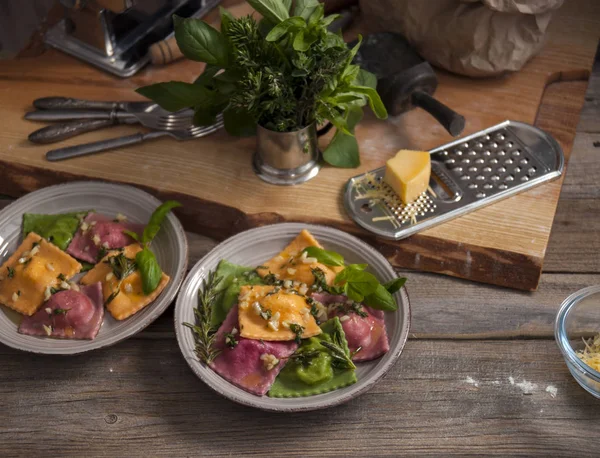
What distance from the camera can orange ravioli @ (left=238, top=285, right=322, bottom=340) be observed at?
157 cm

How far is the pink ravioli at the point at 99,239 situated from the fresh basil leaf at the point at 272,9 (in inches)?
24.3

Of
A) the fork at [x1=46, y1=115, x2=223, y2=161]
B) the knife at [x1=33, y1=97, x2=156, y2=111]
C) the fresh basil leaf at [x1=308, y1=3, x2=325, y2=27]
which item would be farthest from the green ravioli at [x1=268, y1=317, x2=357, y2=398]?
the knife at [x1=33, y1=97, x2=156, y2=111]

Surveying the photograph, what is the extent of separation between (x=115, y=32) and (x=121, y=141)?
1.59 ft

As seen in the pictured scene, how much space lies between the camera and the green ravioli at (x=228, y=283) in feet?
5.55

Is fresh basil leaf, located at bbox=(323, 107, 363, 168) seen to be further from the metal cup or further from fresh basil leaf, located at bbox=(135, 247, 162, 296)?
fresh basil leaf, located at bbox=(135, 247, 162, 296)

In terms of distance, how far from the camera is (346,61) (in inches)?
68.1

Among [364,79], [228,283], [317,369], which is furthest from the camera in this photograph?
[364,79]

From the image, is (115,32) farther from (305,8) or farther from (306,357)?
(306,357)

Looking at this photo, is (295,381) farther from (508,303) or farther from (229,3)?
(229,3)

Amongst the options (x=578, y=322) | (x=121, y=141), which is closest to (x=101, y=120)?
(x=121, y=141)

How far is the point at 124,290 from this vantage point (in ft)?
5.64

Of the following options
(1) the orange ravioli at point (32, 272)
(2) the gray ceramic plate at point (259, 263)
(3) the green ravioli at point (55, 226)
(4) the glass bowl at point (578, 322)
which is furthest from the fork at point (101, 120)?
(4) the glass bowl at point (578, 322)

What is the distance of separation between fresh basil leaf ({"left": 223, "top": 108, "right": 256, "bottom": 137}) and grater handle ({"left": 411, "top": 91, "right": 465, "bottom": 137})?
0.47 m

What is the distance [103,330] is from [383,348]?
2.10 feet
